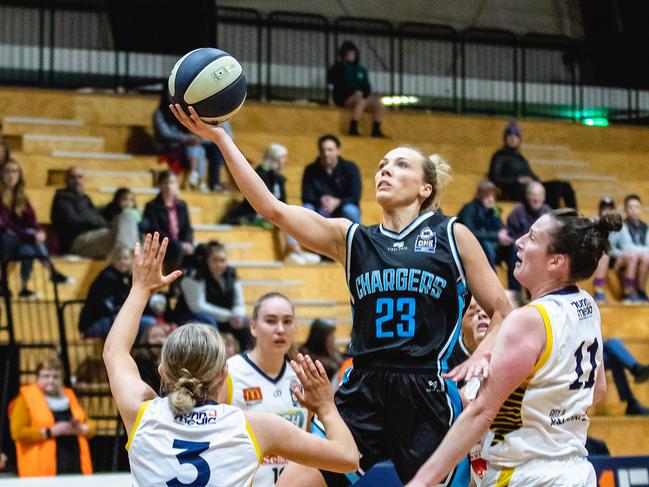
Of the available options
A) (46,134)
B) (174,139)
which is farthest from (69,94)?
(174,139)

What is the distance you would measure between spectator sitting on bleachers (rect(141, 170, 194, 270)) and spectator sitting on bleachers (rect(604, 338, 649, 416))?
12.2 ft

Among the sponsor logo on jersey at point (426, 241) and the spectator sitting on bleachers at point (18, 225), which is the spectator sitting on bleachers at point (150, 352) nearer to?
the spectator sitting on bleachers at point (18, 225)

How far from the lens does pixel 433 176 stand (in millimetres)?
4297

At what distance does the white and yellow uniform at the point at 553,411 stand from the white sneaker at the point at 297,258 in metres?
7.45

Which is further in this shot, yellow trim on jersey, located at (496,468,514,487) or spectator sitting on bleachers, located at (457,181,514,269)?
spectator sitting on bleachers, located at (457,181,514,269)

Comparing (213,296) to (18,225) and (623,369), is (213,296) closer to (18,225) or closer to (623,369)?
(18,225)

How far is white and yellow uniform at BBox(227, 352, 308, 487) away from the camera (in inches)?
214

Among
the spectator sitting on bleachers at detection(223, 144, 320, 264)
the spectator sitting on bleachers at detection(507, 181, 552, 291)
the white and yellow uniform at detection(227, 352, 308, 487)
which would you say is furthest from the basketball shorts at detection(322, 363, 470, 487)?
the spectator sitting on bleachers at detection(507, 181, 552, 291)

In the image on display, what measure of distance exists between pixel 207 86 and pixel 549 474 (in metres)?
1.76

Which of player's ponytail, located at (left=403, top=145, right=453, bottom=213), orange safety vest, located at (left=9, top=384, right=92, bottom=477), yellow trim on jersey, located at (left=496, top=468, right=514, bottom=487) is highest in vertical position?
player's ponytail, located at (left=403, top=145, right=453, bottom=213)

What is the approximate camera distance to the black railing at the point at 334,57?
45.3 ft

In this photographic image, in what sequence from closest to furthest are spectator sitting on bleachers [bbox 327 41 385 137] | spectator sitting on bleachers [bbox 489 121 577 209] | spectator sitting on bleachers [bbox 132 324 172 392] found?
1. spectator sitting on bleachers [bbox 132 324 172 392]
2. spectator sitting on bleachers [bbox 489 121 577 209]
3. spectator sitting on bleachers [bbox 327 41 385 137]

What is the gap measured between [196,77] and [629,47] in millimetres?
13392

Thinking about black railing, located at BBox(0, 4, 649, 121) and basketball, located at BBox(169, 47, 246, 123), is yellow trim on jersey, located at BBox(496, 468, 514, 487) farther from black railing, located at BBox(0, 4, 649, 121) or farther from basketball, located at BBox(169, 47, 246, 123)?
black railing, located at BBox(0, 4, 649, 121)
